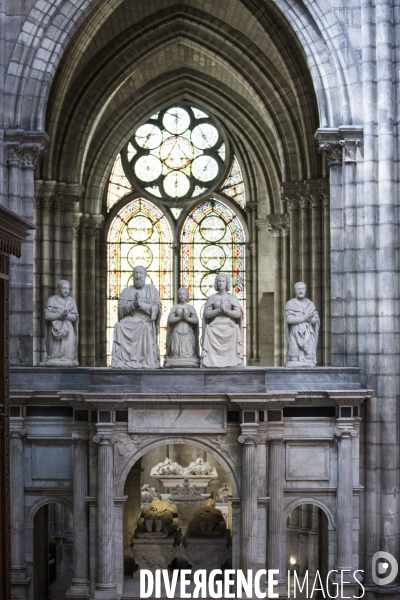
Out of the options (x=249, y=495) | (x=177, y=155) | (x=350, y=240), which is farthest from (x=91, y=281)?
(x=249, y=495)

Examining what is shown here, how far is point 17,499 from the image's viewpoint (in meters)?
20.5

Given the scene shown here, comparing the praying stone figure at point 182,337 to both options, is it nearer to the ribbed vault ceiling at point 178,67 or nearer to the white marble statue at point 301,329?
the white marble statue at point 301,329

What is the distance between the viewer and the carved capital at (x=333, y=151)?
71.6 ft

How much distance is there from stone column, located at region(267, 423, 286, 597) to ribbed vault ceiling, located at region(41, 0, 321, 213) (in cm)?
961

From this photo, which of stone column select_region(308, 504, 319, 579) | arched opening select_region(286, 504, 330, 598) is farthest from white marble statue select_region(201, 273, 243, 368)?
stone column select_region(308, 504, 319, 579)

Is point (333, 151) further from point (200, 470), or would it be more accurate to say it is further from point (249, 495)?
point (200, 470)

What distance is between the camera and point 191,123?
120 feet

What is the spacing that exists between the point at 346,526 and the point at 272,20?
11318 mm

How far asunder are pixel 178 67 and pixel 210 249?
5.59 m

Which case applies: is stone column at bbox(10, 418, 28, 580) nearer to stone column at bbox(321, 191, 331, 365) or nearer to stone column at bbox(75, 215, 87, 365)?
stone column at bbox(321, 191, 331, 365)

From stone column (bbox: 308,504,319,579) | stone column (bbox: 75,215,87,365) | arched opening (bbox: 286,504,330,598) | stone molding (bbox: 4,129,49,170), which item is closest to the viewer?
stone molding (bbox: 4,129,49,170)

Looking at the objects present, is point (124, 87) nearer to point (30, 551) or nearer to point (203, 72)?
point (203, 72)

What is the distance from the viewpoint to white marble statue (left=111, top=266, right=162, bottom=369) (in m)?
20.5

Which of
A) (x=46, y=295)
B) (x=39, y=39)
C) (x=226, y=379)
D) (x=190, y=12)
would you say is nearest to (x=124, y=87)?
(x=190, y=12)
